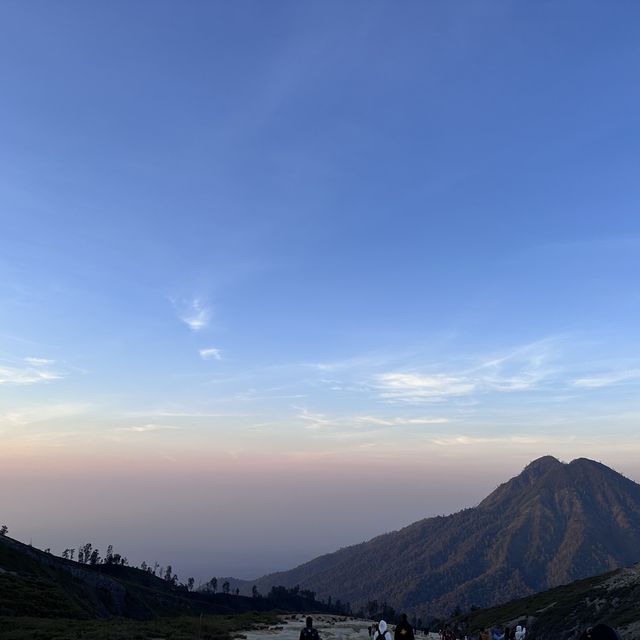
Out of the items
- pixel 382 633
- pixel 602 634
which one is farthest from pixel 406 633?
pixel 602 634

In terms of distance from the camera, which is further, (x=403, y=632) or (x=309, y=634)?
(x=403, y=632)

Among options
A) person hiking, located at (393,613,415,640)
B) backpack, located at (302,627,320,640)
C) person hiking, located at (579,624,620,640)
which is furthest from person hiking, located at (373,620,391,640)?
person hiking, located at (579,624,620,640)

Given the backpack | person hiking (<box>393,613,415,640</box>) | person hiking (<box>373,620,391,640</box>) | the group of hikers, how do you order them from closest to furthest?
1. the group of hikers
2. the backpack
3. person hiking (<box>373,620,391,640</box>)
4. person hiking (<box>393,613,415,640</box>)

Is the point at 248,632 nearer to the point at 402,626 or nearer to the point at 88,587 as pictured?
the point at 402,626

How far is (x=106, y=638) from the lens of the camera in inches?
1323

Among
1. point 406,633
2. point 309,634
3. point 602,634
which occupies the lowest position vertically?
point 406,633

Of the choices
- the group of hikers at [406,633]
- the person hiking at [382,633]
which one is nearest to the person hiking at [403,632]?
A: the group of hikers at [406,633]

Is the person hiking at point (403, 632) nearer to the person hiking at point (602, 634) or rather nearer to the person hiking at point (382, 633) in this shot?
the person hiking at point (382, 633)

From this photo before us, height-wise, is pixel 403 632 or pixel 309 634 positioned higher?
pixel 309 634

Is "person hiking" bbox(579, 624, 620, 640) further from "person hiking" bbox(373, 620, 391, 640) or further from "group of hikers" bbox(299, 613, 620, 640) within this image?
"person hiking" bbox(373, 620, 391, 640)

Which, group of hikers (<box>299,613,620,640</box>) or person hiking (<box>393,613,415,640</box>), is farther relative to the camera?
person hiking (<box>393,613,415,640</box>)

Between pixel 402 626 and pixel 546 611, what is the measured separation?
86.0 m

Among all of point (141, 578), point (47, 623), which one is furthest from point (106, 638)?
point (141, 578)

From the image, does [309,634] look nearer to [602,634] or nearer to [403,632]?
[403,632]
